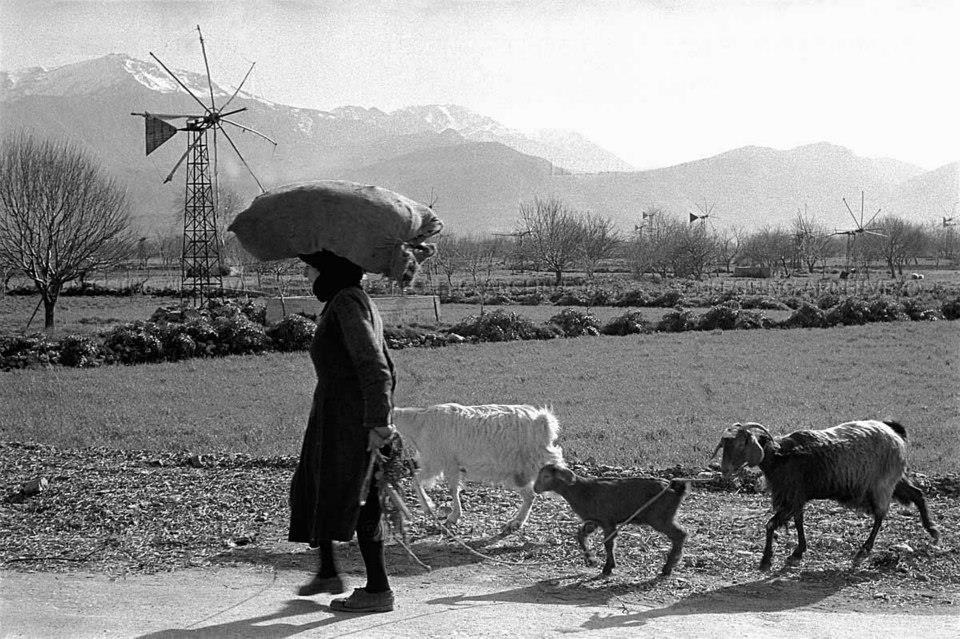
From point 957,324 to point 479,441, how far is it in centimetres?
2675

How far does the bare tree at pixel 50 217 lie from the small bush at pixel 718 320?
23.0 m

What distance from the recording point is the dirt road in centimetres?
517

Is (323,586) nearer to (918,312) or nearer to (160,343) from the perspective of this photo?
(160,343)

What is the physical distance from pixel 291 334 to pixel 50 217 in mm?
17360

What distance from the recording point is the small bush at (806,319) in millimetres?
30006

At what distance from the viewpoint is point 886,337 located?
25.2m

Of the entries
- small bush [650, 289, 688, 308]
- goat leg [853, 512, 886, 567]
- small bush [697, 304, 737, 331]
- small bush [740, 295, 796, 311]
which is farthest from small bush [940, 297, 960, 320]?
goat leg [853, 512, 886, 567]

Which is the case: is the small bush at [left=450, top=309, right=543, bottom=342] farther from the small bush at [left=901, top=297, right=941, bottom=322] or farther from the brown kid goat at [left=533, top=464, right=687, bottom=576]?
the brown kid goat at [left=533, top=464, right=687, bottom=576]

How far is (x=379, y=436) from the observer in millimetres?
5320

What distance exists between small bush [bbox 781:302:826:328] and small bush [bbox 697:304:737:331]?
1.88 m

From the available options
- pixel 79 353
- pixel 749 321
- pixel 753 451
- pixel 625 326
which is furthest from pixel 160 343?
pixel 749 321

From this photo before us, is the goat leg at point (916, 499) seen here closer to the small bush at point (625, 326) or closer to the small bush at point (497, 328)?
the small bush at point (497, 328)

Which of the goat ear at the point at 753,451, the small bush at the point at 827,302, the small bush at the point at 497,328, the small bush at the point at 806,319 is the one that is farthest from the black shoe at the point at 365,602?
the small bush at the point at 827,302

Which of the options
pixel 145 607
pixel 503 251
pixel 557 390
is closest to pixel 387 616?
pixel 145 607
